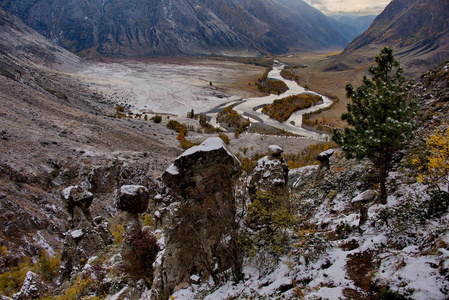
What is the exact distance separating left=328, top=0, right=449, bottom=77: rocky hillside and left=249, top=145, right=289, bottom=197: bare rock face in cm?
11721

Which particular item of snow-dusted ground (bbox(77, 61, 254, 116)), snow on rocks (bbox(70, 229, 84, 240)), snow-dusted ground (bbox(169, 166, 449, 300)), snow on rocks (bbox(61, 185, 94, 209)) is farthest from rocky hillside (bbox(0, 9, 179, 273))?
snow-dusted ground (bbox(77, 61, 254, 116))

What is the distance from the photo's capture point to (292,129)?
61375 mm

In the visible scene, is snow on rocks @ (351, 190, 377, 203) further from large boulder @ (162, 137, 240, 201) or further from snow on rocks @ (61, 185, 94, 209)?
snow on rocks @ (61, 185, 94, 209)

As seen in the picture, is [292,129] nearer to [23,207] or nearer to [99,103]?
[99,103]

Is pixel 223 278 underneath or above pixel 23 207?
above

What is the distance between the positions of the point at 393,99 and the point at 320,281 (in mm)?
7044

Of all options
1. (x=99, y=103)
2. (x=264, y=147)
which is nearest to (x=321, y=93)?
(x=264, y=147)

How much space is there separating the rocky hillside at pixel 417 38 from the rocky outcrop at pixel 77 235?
408 ft

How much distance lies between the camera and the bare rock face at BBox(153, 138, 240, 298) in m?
10.2

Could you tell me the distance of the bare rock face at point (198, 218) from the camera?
1025 centimetres

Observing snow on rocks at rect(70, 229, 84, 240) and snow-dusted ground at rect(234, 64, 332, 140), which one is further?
snow-dusted ground at rect(234, 64, 332, 140)

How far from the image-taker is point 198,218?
10711 mm

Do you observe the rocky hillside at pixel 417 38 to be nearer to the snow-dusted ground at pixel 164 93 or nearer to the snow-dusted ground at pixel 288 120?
the snow-dusted ground at pixel 288 120

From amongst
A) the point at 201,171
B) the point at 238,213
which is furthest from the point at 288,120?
the point at 201,171
